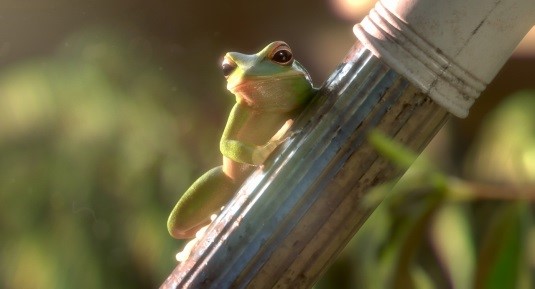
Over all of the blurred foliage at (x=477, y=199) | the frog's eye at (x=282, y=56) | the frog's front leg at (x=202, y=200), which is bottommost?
the frog's front leg at (x=202, y=200)

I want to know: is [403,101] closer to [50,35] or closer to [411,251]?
[411,251]

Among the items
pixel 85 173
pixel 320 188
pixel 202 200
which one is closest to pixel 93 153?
pixel 85 173

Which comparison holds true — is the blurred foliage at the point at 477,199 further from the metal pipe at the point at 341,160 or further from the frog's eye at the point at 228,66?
the frog's eye at the point at 228,66

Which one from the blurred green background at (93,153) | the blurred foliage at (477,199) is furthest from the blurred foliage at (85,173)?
the blurred foliage at (477,199)

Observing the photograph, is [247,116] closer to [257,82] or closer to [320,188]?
[257,82]

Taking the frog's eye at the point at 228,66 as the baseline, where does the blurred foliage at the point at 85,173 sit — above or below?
below

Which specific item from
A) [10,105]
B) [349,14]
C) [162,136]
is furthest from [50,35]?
[349,14]

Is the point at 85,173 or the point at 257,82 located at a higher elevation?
the point at 257,82
